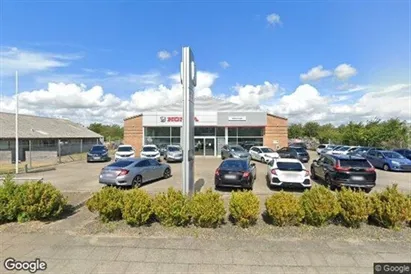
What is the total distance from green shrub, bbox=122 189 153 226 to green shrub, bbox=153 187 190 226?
19 cm

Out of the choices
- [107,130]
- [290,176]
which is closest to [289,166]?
[290,176]

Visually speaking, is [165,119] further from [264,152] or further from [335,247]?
[335,247]

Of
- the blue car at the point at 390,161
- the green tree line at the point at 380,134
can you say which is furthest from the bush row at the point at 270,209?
the green tree line at the point at 380,134

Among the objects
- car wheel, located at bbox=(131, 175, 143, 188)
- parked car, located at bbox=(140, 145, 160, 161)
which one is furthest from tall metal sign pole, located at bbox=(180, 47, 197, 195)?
parked car, located at bbox=(140, 145, 160, 161)

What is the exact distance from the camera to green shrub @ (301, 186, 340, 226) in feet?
20.6

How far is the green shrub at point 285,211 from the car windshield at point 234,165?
4.83 m

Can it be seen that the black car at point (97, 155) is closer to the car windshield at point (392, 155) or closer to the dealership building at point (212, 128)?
the dealership building at point (212, 128)

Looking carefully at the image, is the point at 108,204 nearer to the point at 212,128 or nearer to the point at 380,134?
the point at 212,128

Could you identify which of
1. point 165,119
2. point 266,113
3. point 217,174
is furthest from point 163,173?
point 266,113

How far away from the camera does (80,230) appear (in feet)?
20.7

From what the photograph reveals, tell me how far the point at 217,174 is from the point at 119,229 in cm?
566

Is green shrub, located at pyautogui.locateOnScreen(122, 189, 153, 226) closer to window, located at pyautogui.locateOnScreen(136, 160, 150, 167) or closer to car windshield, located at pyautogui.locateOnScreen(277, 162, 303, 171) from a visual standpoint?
window, located at pyautogui.locateOnScreen(136, 160, 150, 167)

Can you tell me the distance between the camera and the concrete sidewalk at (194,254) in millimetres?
4453

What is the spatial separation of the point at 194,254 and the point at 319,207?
3.24 m
